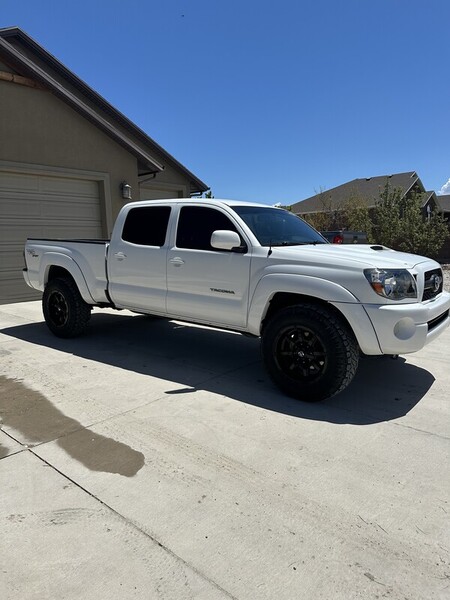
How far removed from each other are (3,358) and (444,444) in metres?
5.12

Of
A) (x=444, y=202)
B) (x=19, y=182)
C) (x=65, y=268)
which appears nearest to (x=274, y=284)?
(x=65, y=268)

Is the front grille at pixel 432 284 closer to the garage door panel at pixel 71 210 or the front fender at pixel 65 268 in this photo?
the front fender at pixel 65 268

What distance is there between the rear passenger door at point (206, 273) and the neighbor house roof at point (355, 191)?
29.1 metres

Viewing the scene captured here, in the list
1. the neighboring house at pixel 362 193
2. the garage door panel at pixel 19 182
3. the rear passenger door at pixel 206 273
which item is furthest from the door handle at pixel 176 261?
the neighboring house at pixel 362 193

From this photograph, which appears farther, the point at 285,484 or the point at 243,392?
the point at 243,392

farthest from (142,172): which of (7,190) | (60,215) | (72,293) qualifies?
(72,293)

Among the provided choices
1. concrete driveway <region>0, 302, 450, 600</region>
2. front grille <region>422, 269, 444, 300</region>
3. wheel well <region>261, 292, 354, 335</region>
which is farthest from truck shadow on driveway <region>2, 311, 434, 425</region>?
front grille <region>422, 269, 444, 300</region>

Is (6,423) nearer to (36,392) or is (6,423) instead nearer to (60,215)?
(36,392)

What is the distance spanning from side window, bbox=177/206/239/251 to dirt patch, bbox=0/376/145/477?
2.25 meters

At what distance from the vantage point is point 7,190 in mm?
10156

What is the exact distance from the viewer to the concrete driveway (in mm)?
2154

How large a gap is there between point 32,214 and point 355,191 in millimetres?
27524

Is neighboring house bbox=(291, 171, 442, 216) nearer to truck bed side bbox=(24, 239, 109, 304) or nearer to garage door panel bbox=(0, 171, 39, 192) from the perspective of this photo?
garage door panel bbox=(0, 171, 39, 192)

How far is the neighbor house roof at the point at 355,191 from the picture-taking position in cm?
3344
